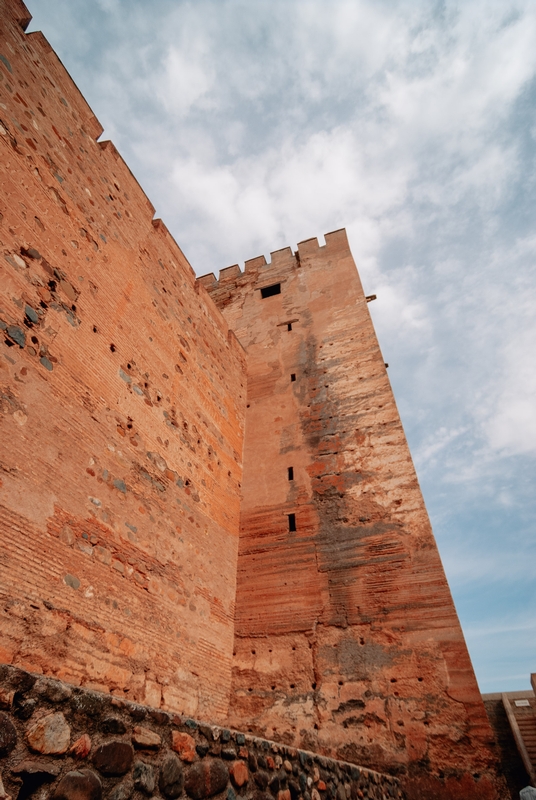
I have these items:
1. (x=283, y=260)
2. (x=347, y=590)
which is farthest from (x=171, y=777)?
(x=283, y=260)

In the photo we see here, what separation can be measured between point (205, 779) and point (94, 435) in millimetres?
2951

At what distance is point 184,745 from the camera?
73.2 inches

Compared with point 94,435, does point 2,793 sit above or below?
below

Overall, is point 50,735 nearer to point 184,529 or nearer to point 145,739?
point 145,739

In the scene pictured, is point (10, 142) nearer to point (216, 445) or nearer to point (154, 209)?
point (154, 209)

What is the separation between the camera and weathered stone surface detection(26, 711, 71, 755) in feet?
4.27

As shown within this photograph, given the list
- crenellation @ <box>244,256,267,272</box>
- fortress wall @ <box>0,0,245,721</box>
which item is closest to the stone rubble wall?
fortress wall @ <box>0,0,245,721</box>

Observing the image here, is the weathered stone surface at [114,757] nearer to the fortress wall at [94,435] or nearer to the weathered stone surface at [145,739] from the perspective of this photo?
the weathered stone surface at [145,739]

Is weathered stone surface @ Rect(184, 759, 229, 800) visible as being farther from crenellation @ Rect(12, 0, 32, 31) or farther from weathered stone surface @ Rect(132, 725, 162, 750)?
crenellation @ Rect(12, 0, 32, 31)

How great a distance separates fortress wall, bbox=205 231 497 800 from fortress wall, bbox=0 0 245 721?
0.57m

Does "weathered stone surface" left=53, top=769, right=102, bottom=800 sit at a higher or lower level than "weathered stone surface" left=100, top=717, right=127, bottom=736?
lower

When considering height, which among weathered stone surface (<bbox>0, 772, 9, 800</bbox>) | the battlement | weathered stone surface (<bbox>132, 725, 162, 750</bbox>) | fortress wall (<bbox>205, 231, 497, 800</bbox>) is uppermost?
the battlement

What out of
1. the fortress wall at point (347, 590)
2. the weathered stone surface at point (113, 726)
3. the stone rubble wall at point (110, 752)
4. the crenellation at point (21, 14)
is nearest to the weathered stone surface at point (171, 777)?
the stone rubble wall at point (110, 752)

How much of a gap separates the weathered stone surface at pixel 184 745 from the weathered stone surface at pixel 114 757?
29 cm
